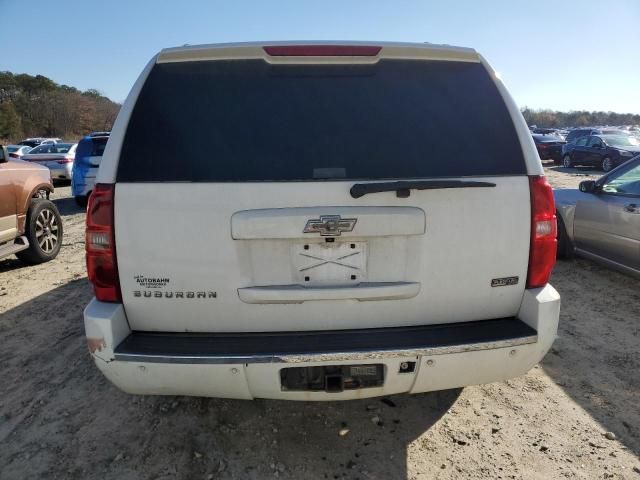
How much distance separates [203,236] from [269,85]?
2.77ft

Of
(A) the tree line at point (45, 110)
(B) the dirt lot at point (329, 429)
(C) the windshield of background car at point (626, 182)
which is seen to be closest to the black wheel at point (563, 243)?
(C) the windshield of background car at point (626, 182)

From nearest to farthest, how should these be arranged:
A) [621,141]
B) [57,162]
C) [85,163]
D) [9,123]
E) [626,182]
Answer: [626,182], [85,163], [57,162], [621,141], [9,123]

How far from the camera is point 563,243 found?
19.8 ft

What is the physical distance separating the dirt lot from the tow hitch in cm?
59

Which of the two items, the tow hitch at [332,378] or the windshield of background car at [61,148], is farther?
the windshield of background car at [61,148]

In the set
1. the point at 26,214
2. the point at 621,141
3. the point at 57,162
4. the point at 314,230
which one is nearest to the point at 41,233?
the point at 26,214

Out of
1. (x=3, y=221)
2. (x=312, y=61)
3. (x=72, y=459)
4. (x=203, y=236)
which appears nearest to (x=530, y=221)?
(x=312, y=61)

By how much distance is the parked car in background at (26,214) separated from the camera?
18.6 feet

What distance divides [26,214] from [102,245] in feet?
16.6

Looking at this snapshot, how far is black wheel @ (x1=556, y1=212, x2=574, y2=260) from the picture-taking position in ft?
19.6

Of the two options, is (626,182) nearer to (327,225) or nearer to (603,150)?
(327,225)

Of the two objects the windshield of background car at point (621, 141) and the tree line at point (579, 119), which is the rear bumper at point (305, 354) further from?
the tree line at point (579, 119)

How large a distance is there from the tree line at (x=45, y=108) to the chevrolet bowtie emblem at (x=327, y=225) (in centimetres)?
6590

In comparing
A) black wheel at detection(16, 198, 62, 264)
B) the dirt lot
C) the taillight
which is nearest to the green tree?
black wheel at detection(16, 198, 62, 264)
